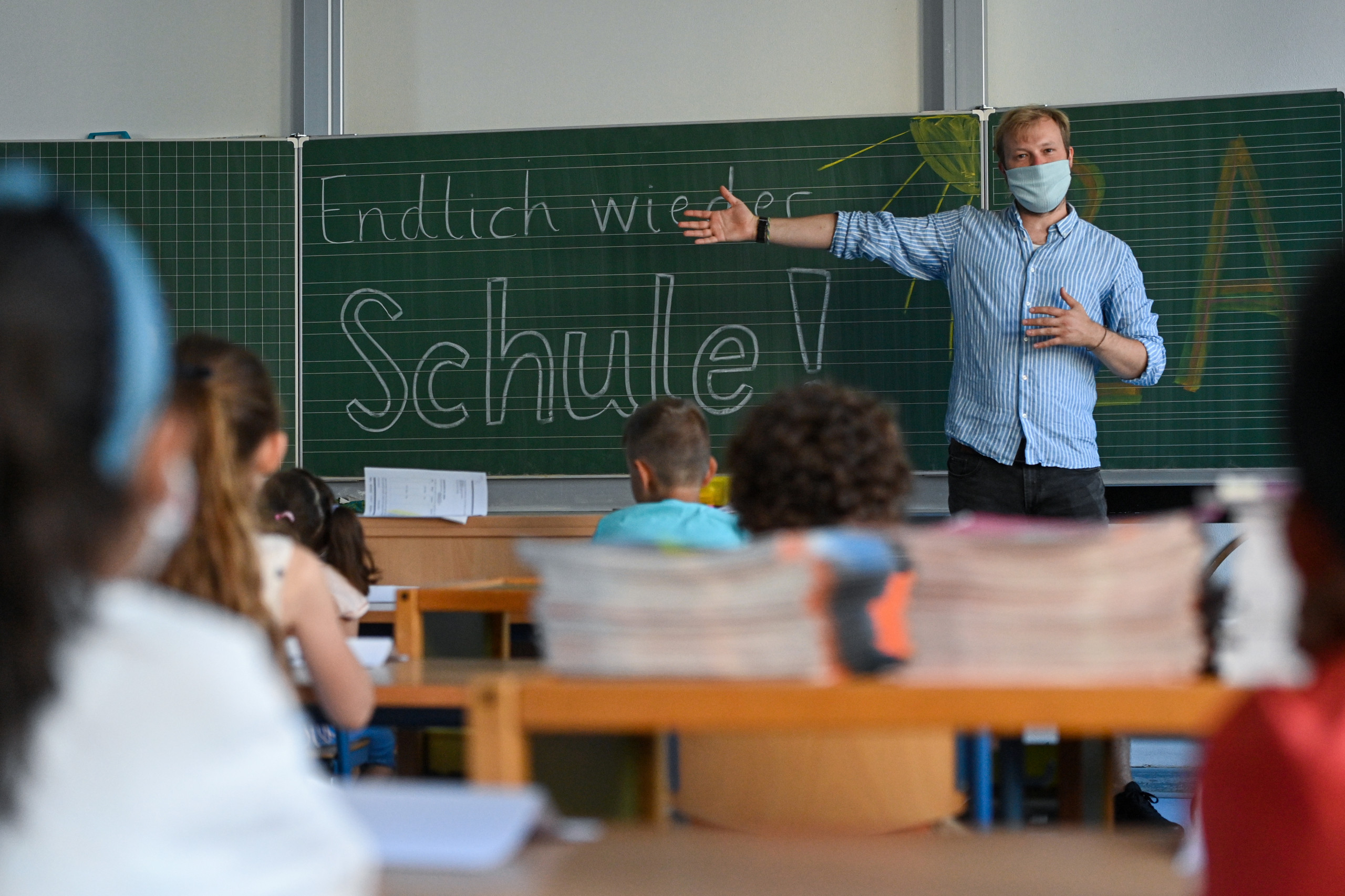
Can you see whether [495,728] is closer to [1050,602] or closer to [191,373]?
[1050,602]

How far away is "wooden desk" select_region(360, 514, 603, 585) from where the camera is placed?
3.56m

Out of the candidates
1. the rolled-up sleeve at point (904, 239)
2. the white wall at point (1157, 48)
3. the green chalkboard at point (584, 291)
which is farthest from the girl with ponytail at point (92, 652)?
the white wall at point (1157, 48)

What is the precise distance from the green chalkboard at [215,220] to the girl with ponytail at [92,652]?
12.4ft

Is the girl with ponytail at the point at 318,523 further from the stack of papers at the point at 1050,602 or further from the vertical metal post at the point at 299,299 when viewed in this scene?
the stack of papers at the point at 1050,602

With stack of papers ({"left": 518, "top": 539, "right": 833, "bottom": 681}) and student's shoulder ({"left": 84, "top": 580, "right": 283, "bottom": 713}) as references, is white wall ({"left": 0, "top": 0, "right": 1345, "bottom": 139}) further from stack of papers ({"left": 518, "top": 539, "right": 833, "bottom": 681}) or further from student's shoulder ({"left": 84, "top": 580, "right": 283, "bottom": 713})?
student's shoulder ({"left": 84, "top": 580, "right": 283, "bottom": 713})

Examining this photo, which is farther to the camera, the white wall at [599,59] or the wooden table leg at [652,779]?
the white wall at [599,59]

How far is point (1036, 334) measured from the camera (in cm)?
324

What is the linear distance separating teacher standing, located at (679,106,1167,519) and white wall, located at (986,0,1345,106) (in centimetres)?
79

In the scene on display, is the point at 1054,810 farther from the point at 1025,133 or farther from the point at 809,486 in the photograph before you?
the point at 1025,133

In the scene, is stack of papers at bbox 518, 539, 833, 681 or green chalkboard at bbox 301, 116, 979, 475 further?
green chalkboard at bbox 301, 116, 979, 475

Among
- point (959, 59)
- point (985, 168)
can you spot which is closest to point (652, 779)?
point (985, 168)

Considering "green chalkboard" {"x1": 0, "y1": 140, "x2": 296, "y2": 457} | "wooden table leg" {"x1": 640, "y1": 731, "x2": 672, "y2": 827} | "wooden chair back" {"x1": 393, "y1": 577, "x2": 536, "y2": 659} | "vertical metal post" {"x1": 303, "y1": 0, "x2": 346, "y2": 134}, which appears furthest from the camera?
"vertical metal post" {"x1": 303, "y1": 0, "x2": 346, "y2": 134}

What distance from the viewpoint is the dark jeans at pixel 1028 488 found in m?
3.29

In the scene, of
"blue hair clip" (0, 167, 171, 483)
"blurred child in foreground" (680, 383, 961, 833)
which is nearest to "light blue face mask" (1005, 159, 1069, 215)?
"blurred child in foreground" (680, 383, 961, 833)
